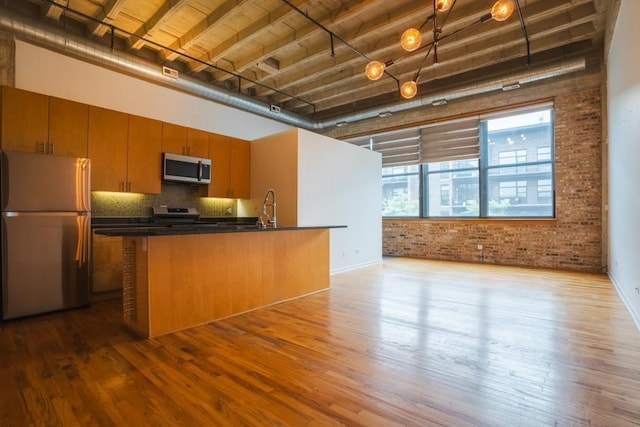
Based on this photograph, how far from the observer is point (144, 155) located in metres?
4.72

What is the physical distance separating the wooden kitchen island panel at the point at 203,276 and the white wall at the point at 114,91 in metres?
3.17

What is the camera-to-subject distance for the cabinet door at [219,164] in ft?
18.3

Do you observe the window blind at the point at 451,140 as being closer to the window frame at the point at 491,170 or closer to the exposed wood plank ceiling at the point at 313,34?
the window frame at the point at 491,170

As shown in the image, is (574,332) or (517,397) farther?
(574,332)

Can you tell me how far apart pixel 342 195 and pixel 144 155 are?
3430mm

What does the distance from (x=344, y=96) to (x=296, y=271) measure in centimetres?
517

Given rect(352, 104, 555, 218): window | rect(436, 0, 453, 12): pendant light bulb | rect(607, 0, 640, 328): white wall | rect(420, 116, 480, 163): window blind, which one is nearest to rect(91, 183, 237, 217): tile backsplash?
rect(352, 104, 555, 218): window

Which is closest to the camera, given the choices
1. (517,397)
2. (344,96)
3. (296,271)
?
(517,397)

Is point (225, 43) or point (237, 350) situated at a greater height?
point (225, 43)

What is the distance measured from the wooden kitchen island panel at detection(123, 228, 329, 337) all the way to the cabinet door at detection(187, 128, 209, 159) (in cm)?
243

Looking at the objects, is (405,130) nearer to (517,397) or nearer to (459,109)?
(459,109)

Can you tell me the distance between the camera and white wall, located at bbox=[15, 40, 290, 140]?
434 centimetres

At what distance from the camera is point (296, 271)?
4.18m

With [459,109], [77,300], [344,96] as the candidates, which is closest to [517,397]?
[77,300]
